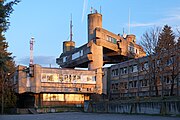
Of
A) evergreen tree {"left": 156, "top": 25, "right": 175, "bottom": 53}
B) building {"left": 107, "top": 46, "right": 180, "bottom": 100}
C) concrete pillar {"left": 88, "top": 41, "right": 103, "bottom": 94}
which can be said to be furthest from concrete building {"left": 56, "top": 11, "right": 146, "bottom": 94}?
evergreen tree {"left": 156, "top": 25, "right": 175, "bottom": 53}

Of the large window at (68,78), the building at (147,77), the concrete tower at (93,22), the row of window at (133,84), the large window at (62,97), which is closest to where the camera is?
the building at (147,77)

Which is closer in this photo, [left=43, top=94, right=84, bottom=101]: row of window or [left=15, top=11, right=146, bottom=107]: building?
[left=15, top=11, right=146, bottom=107]: building

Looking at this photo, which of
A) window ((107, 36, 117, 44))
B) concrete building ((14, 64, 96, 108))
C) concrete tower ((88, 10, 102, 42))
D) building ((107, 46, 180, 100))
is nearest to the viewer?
building ((107, 46, 180, 100))

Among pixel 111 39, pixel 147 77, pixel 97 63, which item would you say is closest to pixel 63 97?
pixel 97 63

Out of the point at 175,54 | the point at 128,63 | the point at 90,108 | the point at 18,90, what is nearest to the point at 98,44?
the point at 128,63

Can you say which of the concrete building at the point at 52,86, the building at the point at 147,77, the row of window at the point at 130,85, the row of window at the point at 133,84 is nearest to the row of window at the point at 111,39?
the building at the point at 147,77

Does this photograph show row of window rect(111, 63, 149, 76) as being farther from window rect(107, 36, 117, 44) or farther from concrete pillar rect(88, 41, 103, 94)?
window rect(107, 36, 117, 44)

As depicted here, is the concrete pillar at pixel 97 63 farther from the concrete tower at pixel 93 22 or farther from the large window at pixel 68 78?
the concrete tower at pixel 93 22

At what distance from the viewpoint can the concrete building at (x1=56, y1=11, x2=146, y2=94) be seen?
8512 centimetres

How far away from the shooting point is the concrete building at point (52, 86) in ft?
257

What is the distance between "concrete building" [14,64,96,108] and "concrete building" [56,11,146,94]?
3.08m

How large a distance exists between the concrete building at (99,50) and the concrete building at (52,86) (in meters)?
3.08

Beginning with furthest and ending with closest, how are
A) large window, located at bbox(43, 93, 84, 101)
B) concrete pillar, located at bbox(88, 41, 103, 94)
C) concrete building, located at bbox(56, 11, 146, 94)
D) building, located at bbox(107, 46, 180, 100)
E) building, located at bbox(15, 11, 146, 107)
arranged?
1. concrete building, located at bbox(56, 11, 146, 94)
2. concrete pillar, located at bbox(88, 41, 103, 94)
3. large window, located at bbox(43, 93, 84, 101)
4. building, located at bbox(15, 11, 146, 107)
5. building, located at bbox(107, 46, 180, 100)

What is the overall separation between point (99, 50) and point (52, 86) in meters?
14.6
